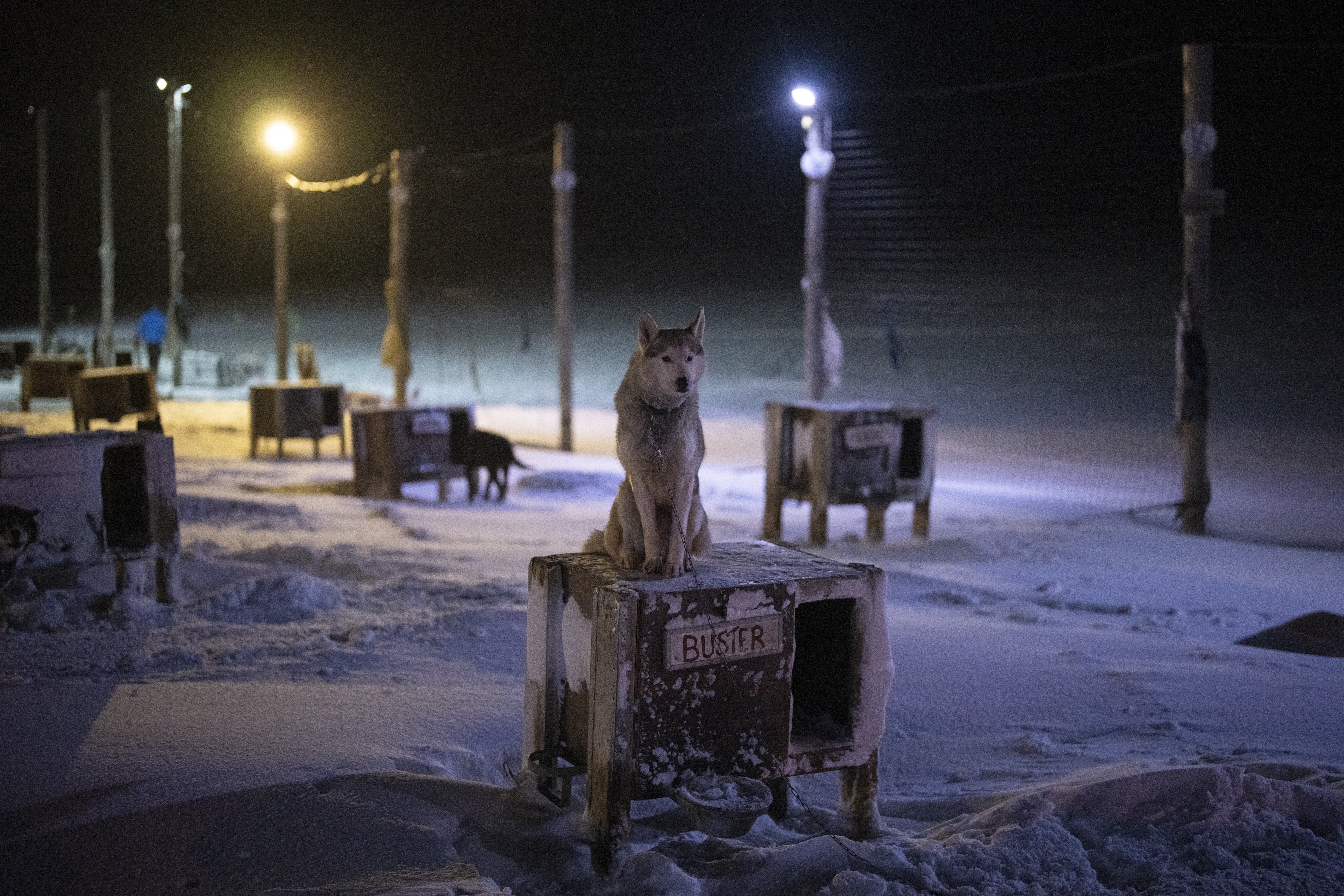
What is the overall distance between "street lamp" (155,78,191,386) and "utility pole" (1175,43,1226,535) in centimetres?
1875

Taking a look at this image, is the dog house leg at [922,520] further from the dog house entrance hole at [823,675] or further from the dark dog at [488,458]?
the dog house entrance hole at [823,675]

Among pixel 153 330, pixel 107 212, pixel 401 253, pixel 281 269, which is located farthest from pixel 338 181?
pixel 107 212

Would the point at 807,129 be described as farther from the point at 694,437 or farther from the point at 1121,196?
the point at 1121,196

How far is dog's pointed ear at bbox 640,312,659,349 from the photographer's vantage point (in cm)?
385

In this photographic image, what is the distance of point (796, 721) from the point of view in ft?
13.4

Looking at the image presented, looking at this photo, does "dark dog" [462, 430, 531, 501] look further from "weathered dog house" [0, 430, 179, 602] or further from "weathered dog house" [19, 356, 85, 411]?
"weathered dog house" [19, 356, 85, 411]

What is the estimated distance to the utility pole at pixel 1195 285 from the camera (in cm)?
993

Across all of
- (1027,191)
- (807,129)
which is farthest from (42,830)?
(1027,191)

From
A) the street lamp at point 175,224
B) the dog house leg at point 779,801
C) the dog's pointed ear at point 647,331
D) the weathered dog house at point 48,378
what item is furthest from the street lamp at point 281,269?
the dog house leg at point 779,801

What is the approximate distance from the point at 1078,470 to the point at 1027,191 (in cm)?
2091

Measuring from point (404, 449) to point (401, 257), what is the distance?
6.39m

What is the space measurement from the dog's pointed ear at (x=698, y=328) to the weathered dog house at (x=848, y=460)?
4724mm

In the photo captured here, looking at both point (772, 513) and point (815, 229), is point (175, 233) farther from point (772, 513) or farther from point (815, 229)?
point (772, 513)

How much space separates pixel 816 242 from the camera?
1209 cm
